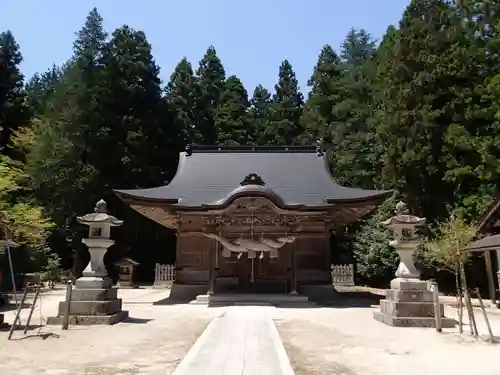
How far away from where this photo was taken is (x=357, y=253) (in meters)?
24.4

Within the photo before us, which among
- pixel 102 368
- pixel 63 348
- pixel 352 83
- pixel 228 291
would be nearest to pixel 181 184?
pixel 228 291

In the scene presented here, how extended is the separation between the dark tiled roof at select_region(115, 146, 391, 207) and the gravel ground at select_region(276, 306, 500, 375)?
21.0 feet

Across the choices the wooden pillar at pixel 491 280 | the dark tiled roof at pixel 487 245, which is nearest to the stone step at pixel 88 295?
the dark tiled roof at pixel 487 245

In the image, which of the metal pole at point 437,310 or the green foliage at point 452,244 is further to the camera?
the green foliage at point 452,244

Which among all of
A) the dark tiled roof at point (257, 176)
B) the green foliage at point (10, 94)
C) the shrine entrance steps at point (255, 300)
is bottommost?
the shrine entrance steps at point (255, 300)

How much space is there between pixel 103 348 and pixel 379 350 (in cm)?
426

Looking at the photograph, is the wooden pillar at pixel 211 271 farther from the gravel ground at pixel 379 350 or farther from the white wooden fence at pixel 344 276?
the white wooden fence at pixel 344 276

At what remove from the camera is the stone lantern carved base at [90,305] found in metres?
9.19

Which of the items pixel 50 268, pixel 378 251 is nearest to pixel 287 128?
pixel 378 251

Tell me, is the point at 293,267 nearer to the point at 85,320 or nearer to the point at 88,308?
the point at 88,308

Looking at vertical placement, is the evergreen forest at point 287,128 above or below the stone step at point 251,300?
above

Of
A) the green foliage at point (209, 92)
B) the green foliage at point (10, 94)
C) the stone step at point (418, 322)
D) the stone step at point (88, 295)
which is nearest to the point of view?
the stone step at point (418, 322)

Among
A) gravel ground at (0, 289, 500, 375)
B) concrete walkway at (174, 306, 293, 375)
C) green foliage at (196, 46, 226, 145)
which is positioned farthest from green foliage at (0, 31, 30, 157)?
concrete walkway at (174, 306, 293, 375)

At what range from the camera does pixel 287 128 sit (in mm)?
42656
